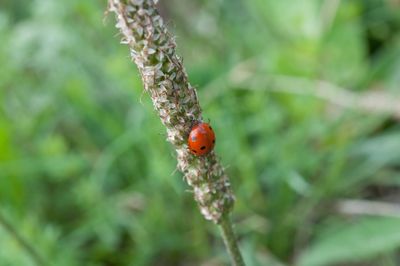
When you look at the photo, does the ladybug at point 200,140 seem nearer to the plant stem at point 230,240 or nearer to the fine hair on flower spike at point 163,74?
the fine hair on flower spike at point 163,74

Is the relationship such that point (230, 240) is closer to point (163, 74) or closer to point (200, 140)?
point (200, 140)

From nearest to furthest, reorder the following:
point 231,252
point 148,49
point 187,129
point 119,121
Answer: point 148,49
point 187,129
point 231,252
point 119,121

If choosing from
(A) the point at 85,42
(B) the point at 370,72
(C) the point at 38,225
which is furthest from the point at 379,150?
(A) the point at 85,42

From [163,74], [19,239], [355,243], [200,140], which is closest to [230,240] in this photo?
[200,140]

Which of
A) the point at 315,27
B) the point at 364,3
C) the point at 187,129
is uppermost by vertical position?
the point at 364,3

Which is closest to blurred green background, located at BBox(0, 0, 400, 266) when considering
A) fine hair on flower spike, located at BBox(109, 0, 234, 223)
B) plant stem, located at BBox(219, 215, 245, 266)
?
plant stem, located at BBox(219, 215, 245, 266)

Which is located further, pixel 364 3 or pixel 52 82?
pixel 364 3

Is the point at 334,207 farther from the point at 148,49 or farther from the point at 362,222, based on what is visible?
the point at 148,49

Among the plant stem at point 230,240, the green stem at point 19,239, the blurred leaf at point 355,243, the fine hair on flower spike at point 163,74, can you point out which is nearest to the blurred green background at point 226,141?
the blurred leaf at point 355,243
